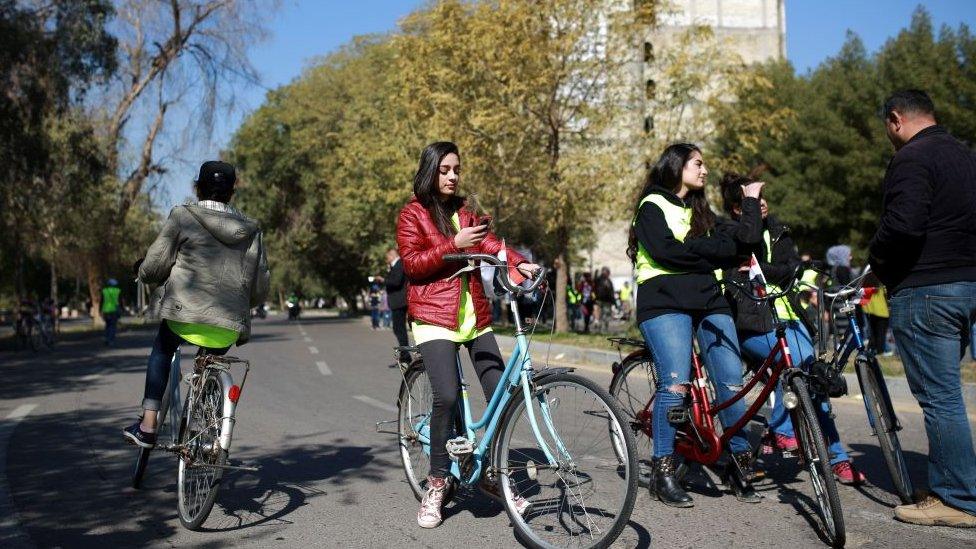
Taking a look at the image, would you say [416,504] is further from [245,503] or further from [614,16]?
[614,16]

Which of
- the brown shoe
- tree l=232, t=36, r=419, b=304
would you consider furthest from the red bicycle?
tree l=232, t=36, r=419, b=304

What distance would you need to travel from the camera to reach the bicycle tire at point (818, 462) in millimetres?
4422

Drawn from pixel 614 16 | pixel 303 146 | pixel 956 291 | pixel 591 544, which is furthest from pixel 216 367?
pixel 303 146

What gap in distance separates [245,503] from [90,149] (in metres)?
25.0

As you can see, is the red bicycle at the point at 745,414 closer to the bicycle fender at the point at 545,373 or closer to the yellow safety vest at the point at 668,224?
the yellow safety vest at the point at 668,224

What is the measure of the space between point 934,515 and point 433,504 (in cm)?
246

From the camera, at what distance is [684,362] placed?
17.8ft

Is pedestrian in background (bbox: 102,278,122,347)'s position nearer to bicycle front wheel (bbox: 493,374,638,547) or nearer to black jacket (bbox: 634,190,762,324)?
black jacket (bbox: 634,190,762,324)

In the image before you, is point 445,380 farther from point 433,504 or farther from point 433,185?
point 433,185

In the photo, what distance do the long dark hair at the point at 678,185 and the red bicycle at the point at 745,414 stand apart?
1.13 feet

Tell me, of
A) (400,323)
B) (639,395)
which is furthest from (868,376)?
(400,323)

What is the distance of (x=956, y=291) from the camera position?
4.85m

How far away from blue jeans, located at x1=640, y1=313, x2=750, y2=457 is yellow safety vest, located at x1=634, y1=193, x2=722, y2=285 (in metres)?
0.24

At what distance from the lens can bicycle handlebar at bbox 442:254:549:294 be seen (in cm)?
454
